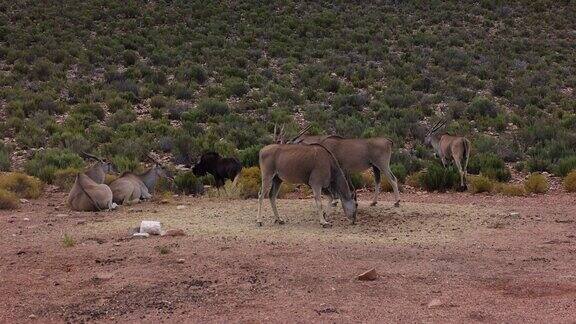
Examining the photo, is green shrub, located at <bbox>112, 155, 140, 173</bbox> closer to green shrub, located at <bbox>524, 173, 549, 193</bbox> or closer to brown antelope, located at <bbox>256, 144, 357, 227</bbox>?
brown antelope, located at <bbox>256, 144, 357, 227</bbox>

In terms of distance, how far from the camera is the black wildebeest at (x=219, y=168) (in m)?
16.5

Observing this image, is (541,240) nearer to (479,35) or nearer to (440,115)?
(440,115)

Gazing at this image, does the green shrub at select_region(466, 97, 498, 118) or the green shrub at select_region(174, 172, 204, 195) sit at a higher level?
the green shrub at select_region(174, 172, 204, 195)

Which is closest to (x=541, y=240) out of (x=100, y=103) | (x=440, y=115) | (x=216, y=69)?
(x=440, y=115)

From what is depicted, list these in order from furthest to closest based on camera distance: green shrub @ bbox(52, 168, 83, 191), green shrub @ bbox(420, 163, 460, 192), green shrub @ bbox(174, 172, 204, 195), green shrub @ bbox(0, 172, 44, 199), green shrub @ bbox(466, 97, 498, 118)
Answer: green shrub @ bbox(466, 97, 498, 118), green shrub @ bbox(420, 163, 460, 192), green shrub @ bbox(52, 168, 83, 191), green shrub @ bbox(174, 172, 204, 195), green shrub @ bbox(0, 172, 44, 199)

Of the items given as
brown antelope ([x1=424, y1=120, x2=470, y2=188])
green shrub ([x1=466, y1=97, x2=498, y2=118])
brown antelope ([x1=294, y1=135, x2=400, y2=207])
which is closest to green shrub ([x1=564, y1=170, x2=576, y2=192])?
brown antelope ([x1=424, y1=120, x2=470, y2=188])

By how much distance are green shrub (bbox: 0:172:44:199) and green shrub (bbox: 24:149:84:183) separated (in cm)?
148

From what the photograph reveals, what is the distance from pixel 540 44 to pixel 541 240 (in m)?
34.0

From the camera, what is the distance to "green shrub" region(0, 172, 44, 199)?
1605 cm

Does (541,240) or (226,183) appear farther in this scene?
(226,183)

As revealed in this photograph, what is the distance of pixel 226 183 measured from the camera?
54.4 ft

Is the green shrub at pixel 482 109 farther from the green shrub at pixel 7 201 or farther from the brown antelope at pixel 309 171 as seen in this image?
the green shrub at pixel 7 201

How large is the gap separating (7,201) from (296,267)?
784 cm

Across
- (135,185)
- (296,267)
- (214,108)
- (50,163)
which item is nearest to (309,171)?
(296,267)
